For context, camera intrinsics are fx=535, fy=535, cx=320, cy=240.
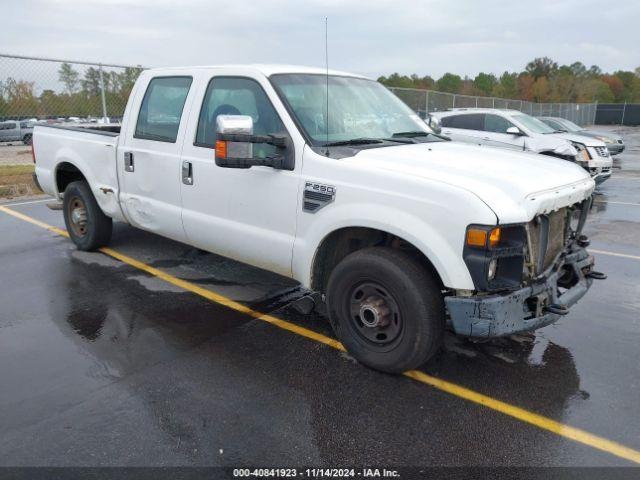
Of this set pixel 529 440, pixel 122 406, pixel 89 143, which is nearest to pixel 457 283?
pixel 529 440

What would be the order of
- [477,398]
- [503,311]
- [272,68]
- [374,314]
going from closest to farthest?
[503,311], [477,398], [374,314], [272,68]

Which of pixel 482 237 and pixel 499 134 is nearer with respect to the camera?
pixel 482 237

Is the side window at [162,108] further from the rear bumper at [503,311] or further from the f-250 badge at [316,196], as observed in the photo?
the rear bumper at [503,311]

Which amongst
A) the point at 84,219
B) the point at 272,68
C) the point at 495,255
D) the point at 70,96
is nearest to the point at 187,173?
the point at 272,68

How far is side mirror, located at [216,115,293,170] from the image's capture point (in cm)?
348

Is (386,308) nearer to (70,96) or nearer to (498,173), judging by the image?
(498,173)

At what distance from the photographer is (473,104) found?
88.9 ft

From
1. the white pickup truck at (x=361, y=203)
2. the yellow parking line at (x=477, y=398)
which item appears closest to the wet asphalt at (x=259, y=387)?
the yellow parking line at (x=477, y=398)

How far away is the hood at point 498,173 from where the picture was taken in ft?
10.1

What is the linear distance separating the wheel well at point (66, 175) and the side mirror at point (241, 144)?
11.3 ft

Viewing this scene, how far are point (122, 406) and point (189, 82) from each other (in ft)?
9.37

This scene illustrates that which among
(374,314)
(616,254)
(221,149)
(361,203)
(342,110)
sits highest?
(342,110)

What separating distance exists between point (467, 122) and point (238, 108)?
9480 mm

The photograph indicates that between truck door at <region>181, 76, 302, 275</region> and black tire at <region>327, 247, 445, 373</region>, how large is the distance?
0.59m
